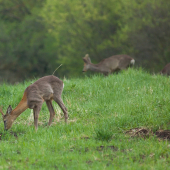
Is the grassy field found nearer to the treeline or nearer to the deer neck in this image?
the deer neck

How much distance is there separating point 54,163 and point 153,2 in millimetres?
20727

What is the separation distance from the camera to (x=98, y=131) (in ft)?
20.9

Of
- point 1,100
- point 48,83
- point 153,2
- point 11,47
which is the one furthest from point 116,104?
point 11,47

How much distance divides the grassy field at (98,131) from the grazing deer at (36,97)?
0.74ft

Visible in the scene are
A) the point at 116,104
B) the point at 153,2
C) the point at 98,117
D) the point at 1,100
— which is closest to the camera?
the point at 98,117

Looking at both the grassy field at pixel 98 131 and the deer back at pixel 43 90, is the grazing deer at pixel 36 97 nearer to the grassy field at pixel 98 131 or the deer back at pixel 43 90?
the deer back at pixel 43 90

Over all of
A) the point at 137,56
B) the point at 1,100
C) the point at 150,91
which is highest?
the point at 150,91

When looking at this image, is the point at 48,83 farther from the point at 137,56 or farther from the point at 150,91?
the point at 137,56

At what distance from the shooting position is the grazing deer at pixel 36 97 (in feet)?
25.2

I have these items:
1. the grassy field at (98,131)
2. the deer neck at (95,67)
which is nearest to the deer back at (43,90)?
the grassy field at (98,131)

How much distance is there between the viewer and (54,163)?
531cm

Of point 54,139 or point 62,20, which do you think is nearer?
point 54,139

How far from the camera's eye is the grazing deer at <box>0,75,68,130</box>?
768 centimetres

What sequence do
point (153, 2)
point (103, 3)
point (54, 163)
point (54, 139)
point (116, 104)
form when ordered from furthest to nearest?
point (103, 3), point (153, 2), point (116, 104), point (54, 139), point (54, 163)
